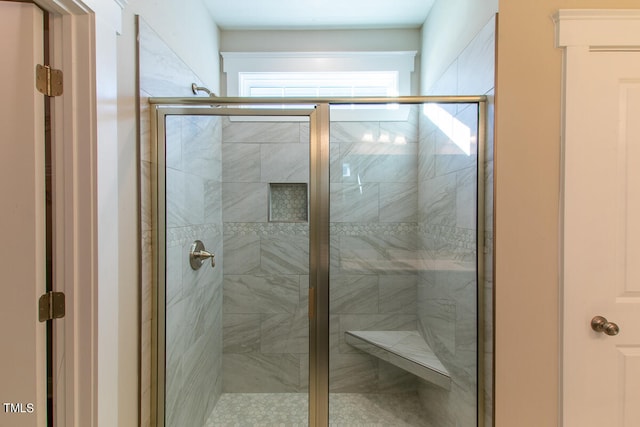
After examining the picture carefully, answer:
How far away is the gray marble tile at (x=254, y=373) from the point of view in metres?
1.80

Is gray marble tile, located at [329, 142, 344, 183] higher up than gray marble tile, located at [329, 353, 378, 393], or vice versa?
gray marble tile, located at [329, 142, 344, 183]

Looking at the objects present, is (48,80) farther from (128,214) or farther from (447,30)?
(447,30)

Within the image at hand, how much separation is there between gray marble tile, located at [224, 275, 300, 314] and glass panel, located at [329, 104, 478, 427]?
0.37 m

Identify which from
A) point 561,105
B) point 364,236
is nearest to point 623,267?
point 561,105

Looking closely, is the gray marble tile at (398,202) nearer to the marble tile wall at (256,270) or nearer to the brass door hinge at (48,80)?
the marble tile wall at (256,270)

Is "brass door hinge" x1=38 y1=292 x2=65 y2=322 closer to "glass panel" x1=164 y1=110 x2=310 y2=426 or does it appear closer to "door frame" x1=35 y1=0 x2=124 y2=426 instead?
"door frame" x1=35 y1=0 x2=124 y2=426

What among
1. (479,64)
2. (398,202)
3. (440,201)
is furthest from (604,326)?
(479,64)

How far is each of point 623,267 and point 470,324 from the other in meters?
0.61

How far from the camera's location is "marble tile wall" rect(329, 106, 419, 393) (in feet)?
5.77

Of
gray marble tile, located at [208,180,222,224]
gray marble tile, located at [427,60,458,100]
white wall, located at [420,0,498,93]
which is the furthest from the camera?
gray marble tile, located at [208,180,222,224]

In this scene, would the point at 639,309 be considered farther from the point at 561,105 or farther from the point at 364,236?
the point at 364,236

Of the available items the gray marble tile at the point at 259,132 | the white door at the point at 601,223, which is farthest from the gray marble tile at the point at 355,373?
the gray marble tile at the point at 259,132

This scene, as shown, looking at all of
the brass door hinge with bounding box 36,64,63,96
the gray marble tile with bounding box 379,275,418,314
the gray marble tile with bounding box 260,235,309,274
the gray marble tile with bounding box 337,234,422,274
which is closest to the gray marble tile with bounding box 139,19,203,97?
the brass door hinge with bounding box 36,64,63,96

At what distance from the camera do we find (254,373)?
73.1 inches
